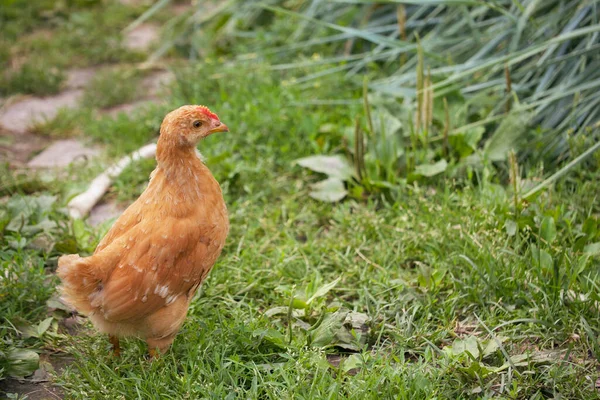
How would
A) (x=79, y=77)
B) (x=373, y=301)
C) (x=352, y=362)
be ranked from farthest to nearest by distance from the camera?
(x=79, y=77) < (x=373, y=301) < (x=352, y=362)

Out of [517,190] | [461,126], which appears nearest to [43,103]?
[461,126]

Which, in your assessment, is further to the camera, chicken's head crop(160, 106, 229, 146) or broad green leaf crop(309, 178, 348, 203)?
broad green leaf crop(309, 178, 348, 203)

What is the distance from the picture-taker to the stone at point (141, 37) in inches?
238

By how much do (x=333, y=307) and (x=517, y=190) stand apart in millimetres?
1242

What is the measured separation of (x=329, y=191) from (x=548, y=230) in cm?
125

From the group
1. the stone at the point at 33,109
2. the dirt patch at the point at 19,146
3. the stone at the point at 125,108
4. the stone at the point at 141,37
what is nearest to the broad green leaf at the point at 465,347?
the dirt patch at the point at 19,146

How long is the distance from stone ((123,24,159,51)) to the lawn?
4.94 ft

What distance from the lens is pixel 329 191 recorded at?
369 cm

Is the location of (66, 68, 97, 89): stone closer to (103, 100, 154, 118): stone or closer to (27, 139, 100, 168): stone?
(103, 100, 154, 118): stone

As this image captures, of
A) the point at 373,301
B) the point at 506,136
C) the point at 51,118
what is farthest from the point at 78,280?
the point at 51,118

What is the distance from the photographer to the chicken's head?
2.53 meters

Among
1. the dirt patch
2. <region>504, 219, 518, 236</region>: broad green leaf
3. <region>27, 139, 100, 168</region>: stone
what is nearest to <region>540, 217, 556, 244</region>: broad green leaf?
<region>504, 219, 518, 236</region>: broad green leaf

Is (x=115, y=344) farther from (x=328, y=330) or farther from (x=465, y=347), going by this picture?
(x=465, y=347)

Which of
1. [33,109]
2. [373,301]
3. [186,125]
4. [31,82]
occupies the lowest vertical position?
[373,301]
